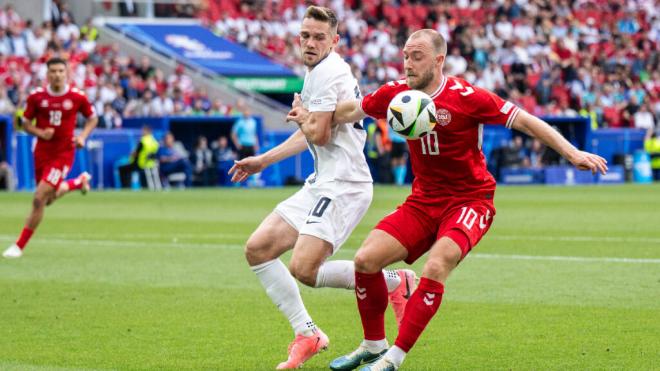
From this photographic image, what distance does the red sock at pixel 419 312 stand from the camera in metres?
6.82

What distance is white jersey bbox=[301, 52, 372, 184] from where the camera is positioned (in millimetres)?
7793

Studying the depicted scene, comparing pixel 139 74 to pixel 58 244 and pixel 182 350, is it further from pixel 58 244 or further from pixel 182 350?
pixel 182 350

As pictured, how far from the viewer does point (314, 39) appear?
7.86m

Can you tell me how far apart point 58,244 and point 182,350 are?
8530 mm

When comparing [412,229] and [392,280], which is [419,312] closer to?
[412,229]

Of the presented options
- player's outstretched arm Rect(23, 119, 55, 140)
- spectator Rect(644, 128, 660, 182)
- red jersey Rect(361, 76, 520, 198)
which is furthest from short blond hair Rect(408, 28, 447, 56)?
spectator Rect(644, 128, 660, 182)

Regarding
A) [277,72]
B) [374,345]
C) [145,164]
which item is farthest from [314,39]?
[277,72]

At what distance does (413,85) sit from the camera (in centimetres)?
733

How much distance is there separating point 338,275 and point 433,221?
2.67ft

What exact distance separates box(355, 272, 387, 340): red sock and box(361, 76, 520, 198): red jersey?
61 cm

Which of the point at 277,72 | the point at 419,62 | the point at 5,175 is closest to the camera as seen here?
the point at 419,62

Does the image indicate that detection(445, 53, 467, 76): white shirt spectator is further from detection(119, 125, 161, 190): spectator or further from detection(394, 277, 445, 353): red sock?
detection(394, 277, 445, 353): red sock

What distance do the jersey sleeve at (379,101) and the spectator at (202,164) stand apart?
79.6 ft

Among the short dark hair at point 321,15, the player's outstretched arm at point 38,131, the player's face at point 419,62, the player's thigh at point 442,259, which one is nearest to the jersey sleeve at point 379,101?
the player's face at point 419,62
